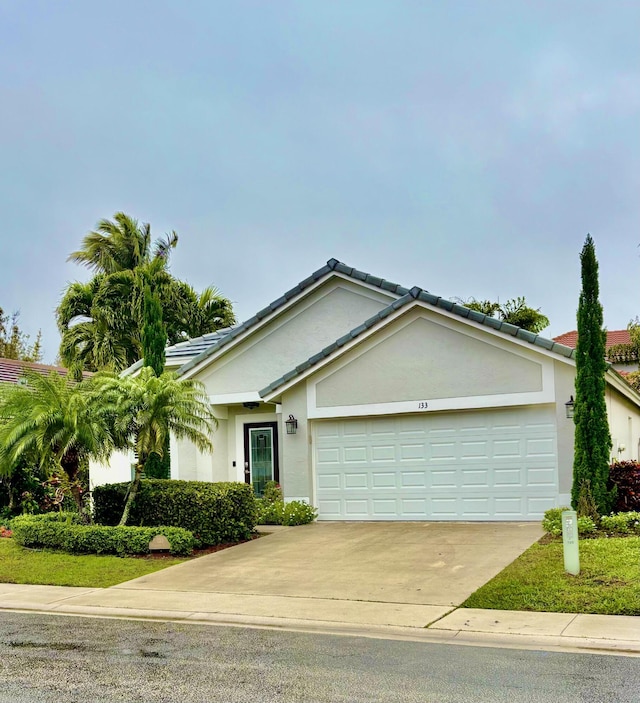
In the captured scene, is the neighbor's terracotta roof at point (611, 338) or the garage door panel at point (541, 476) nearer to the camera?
the garage door panel at point (541, 476)

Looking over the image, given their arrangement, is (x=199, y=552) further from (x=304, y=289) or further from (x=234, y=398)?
(x=304, y=289)

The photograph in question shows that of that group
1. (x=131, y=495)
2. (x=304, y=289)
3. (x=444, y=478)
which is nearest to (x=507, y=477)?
(x=444, y=478)

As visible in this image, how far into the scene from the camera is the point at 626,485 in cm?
1422

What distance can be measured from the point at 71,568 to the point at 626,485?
32.9 feet

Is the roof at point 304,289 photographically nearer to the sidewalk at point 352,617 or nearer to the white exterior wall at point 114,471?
the white exterior wall at point 114,471

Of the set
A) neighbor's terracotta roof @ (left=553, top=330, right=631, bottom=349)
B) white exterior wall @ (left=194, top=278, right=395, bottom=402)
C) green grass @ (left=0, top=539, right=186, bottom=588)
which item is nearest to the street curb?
green grass @ (left=0, top=539, right=186, bottom=588)

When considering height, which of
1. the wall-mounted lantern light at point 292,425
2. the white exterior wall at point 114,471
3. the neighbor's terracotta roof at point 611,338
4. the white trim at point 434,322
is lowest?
the white exterior wall at point 114,471

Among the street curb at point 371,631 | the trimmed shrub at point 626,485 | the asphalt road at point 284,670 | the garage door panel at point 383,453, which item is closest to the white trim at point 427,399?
the garage door panel at point 383,453

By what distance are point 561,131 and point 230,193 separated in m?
10.3

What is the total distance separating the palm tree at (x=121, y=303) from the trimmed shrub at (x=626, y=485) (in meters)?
15.5

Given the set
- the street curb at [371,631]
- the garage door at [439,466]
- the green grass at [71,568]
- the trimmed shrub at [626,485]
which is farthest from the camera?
the garage door at [439,466]

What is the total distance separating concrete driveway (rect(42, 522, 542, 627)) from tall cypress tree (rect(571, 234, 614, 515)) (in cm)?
127

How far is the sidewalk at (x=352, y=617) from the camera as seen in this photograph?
7.68m

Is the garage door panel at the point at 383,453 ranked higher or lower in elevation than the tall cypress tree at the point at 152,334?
lower
